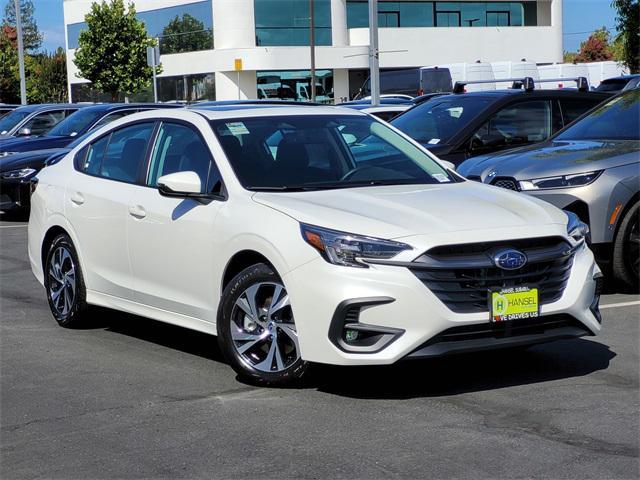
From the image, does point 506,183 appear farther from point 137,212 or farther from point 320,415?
point 320,415

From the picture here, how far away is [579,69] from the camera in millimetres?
42375

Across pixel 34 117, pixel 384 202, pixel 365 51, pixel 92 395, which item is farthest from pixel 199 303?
pixel 365 51

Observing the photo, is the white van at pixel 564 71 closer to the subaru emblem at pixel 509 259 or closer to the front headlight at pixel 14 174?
the front headlight at pixel 14 174

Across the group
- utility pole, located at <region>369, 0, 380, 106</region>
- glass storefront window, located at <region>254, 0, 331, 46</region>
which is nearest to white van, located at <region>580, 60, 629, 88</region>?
glass storefront window, located at <region>254, 0, 331, 46</region>

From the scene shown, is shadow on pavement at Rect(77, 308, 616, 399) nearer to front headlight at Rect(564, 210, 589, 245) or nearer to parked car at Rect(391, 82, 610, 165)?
front headlight at Rect(564, 210, 589, 245)

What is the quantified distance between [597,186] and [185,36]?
53.9 meters

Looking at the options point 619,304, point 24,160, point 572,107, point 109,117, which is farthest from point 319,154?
point 109,117

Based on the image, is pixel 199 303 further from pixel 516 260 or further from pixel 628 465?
pixel 628 465

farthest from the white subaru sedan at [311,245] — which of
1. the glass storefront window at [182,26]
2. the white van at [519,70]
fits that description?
the glass storefront window at [182,26]

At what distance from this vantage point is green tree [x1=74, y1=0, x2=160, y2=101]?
55125 mm

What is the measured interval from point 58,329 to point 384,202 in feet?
10.2

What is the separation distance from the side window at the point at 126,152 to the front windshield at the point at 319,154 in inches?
30.1

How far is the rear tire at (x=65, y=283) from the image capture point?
7.75 metres

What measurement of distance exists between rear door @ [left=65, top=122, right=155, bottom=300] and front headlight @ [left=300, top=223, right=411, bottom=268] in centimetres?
201
